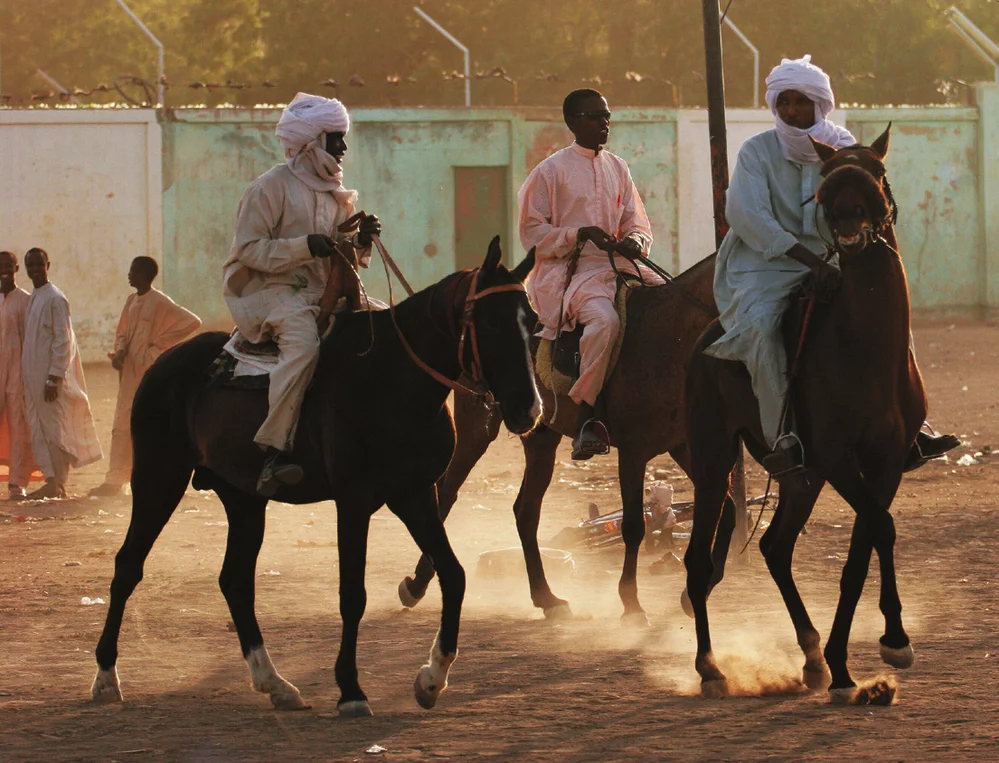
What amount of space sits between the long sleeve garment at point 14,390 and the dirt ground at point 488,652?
1146 mm

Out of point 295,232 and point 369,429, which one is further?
point 295,232

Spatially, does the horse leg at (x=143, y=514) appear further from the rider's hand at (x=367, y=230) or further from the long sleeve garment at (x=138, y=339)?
the long sleeve garment at (x=138, y=339)

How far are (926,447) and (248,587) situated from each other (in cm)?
291

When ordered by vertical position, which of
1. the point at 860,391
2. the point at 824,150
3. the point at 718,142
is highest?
the point at 718,142

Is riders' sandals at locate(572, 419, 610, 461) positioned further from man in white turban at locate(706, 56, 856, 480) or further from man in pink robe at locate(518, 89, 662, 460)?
man in white turban at locate(706, 56, 856, 480)

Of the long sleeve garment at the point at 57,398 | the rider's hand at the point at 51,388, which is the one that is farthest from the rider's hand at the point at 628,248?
the rider's hand at the point at 51,388

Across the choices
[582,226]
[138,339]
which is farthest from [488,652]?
[138,339]

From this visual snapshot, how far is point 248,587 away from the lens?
7.06 meters

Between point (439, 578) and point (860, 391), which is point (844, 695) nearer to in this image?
point (860, 391)

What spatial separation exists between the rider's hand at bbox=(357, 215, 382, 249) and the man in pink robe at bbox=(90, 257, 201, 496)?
690 cm

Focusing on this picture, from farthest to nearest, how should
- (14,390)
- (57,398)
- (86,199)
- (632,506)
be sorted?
(86,199)
(14,390)
(57,398)
(632,506)

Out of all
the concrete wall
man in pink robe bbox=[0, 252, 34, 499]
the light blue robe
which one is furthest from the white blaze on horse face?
the concrete wall

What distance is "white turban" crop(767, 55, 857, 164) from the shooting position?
7.05 m

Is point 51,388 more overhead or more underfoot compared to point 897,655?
more overhead
